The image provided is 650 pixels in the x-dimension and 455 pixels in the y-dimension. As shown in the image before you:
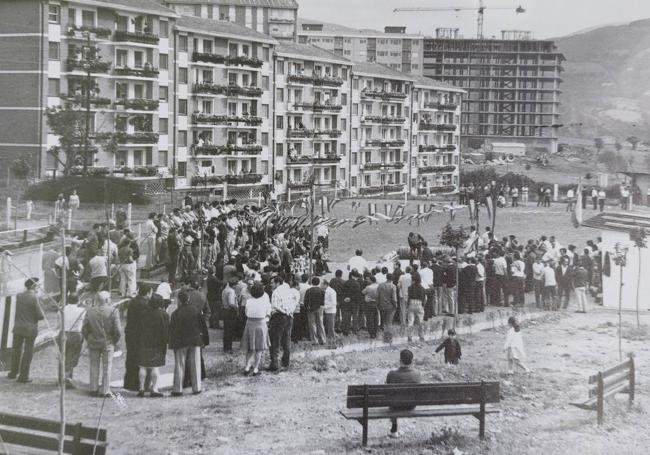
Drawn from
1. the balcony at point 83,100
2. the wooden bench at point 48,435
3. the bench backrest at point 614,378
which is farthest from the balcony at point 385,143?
the wooden bench at point 48,435

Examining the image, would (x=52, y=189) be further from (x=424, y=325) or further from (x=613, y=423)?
(x=613, y=423)

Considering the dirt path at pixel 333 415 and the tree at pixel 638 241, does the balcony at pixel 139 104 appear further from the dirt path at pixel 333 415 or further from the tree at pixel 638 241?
the tree at pixel 638 241

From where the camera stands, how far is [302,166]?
18547mm

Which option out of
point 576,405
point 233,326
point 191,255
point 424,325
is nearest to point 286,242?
point 191,255

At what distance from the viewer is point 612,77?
1023cm

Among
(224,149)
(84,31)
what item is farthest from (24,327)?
(224,149)

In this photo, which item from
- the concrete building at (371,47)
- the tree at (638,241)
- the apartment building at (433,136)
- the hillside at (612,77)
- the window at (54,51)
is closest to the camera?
the tree at (638,241)

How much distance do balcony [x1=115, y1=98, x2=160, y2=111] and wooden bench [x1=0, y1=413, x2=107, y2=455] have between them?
9.09 m

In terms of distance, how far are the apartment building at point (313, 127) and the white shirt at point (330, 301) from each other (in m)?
6.06

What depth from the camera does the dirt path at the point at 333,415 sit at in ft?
19.9

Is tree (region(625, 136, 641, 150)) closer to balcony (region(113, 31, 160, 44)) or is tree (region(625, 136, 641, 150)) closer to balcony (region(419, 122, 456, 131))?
balcony (region(419, 122, 456, 131))

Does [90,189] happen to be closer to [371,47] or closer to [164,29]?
[164,29]

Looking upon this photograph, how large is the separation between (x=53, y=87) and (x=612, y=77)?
807 centimetres

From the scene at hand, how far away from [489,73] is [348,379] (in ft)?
35.9
